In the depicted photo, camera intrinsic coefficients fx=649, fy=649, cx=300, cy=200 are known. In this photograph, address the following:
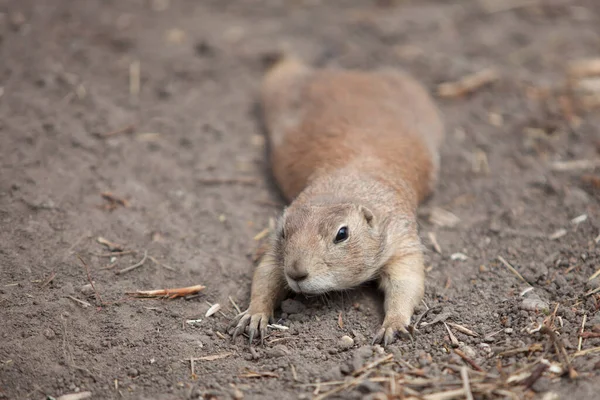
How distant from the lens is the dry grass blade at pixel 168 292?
16.2 ft

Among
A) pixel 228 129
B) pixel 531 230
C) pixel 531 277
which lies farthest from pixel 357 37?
pixel 531 277

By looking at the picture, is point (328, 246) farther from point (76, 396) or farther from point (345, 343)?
point (76, 396)

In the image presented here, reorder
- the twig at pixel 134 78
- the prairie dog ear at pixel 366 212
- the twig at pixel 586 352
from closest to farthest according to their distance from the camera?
the twig at pixel 586 352 → the prairie dog ear at pixel 366 212 → the twig at pixel 134 78

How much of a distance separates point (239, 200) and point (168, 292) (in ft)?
5.03

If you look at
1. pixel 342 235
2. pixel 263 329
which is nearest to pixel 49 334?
pixel 263 329

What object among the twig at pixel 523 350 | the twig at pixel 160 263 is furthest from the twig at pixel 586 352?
the twig at pixel 160 263

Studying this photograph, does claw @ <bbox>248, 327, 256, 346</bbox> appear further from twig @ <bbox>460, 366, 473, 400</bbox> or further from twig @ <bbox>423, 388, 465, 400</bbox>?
twig @ <bbox>460, 366, 473, 400</bbox>

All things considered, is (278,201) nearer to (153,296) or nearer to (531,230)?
(153,296)

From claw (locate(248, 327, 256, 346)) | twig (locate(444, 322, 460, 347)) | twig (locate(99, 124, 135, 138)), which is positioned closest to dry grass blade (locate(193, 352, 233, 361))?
claw (locate(248, 327, 256, 346))

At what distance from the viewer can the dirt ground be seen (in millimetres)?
4250

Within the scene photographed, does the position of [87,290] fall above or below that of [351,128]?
below

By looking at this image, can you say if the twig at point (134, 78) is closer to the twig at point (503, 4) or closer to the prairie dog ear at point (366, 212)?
the prairie dog ear at point (366, 212)

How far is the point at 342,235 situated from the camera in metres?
4.72

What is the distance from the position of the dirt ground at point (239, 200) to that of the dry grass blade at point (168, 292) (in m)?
0.06
